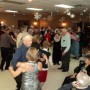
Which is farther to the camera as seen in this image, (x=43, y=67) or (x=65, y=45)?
(x=65, y=45)

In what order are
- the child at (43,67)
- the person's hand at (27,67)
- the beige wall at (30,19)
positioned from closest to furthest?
the person's hand at (27,67) → the child at (43,67) → the beige wall at (30,19)

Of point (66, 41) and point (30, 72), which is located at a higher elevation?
point (30, 72)

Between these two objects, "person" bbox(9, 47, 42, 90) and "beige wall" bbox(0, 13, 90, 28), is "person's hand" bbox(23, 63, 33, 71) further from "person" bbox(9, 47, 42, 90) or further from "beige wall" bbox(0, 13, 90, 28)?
"beige wall" bbox(0, 13, 90, 28)

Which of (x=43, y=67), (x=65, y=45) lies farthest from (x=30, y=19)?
(x=43, y=67)

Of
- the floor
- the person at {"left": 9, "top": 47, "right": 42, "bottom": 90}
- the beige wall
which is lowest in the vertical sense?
the floor

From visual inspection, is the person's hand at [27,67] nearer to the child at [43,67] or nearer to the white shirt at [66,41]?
the child at [43,67]

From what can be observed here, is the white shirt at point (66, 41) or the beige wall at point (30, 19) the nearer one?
the white shirt at point (66, 41)

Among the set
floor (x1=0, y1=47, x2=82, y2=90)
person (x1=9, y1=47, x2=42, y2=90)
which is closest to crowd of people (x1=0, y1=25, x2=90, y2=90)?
person (x1=9, y1=47, x2=42, y2=90)

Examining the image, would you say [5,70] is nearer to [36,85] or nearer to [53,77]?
[53,77]

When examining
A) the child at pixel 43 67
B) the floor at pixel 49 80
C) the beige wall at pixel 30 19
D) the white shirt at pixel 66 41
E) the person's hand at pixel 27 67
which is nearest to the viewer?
the person's hand at pixel 27 67

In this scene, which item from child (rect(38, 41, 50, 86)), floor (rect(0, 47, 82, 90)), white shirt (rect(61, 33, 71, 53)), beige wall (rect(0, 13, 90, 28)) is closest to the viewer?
child (rect(38, 41, 50, 86))

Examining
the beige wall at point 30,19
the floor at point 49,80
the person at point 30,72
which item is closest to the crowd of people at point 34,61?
the person at point 30,72

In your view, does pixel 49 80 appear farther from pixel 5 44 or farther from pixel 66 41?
pixel 5 44

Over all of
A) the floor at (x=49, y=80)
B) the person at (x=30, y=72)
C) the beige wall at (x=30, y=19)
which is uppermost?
the person at (x=30, y=72)
